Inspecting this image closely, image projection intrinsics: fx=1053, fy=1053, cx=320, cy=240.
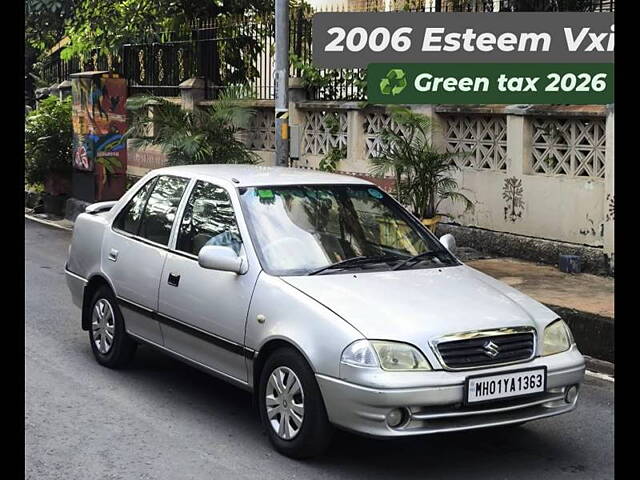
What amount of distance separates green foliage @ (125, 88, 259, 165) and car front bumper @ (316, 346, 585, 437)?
27.2 feet

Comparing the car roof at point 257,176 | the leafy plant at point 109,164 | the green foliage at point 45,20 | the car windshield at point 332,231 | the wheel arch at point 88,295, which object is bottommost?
the wheel arch at point 88,295

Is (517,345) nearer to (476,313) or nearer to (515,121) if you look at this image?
(476,313)

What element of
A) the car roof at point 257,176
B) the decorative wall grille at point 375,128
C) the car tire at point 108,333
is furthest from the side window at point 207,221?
the decorative wall grille at point 375,128

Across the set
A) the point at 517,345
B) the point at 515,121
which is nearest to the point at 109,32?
the point at 515,121

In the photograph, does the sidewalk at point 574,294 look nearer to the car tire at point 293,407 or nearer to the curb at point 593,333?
the curb at point 593,333

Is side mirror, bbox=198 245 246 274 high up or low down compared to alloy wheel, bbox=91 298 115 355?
up

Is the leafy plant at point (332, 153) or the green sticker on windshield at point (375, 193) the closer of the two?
the green sticker on windshield at point (375, 193)

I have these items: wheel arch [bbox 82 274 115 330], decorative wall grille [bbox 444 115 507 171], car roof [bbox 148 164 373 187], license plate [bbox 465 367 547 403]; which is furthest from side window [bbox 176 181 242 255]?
decorative wall grille [bbox 444 115 507 171]

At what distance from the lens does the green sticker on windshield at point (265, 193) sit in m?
7.12

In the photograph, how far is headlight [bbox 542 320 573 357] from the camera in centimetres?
611

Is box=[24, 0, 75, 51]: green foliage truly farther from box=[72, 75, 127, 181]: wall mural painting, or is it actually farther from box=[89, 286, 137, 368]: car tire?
box=[89, 286, 137, 368]: car tire

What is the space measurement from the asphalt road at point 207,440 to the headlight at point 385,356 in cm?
67

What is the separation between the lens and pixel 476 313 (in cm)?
602
